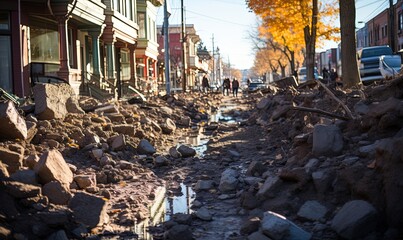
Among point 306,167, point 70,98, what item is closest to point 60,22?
point 70,98

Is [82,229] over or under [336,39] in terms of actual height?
under

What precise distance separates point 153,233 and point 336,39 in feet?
102

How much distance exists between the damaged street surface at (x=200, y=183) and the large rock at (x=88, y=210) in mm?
15

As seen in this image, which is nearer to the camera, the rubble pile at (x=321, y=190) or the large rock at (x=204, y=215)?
the rubble pile at (x=321, y=190)

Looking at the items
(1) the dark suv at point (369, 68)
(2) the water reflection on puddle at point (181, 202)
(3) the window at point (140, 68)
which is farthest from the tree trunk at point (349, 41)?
(3) the window at point (140, 68)

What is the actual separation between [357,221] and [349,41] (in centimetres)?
1320

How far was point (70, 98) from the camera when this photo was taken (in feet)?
43.0

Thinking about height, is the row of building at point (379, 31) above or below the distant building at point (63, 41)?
above

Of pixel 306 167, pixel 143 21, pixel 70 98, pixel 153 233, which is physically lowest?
pixel 153 233

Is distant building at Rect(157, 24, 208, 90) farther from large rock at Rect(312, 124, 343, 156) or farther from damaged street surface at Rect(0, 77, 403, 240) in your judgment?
large rock at Rect(312, 124, 343, 156)

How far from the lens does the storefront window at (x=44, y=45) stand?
63.5 ft

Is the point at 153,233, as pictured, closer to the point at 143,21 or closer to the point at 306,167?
the point at 306,167

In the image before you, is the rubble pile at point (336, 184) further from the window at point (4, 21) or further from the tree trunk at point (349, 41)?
the window at point (4, 21)

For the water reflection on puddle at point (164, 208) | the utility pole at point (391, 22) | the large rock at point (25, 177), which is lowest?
the water reflection on puddle at point (164, 208)
